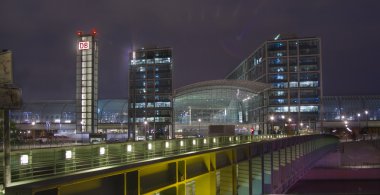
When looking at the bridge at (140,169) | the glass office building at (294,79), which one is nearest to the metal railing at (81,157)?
the bridge at (140,169)

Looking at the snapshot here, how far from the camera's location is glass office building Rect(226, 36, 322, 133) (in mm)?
158000

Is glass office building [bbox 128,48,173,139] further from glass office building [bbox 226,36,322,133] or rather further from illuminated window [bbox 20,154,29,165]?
illuminated window [bbox 20,154,29,165]

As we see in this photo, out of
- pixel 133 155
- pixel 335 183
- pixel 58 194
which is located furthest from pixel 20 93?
pixel 335 183

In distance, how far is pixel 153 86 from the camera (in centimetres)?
16488

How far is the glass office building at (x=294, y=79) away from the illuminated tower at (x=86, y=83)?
82.3m

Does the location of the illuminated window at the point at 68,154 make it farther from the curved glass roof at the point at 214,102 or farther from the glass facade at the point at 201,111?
the glass facade at the point at 201,111

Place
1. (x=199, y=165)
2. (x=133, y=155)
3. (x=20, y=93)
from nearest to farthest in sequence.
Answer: (x=20, y=93)
(x=133, y=155)
(x=199, y=165)

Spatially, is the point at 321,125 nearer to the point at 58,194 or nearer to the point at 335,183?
the point at 335,183

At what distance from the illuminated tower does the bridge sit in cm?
4409

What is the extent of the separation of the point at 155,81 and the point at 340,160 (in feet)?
295

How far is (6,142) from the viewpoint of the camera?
37.6ft

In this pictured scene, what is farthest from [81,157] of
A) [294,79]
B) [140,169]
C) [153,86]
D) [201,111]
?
[294,79]

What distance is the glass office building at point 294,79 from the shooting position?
158 meters

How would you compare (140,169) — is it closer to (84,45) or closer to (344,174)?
(84,45)
